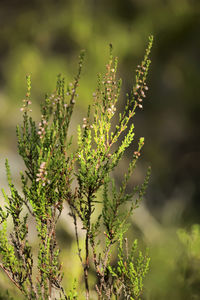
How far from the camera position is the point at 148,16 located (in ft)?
7.98

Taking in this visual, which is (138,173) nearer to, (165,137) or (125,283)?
(165,137)

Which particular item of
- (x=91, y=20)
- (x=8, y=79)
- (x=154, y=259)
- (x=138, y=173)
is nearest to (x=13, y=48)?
(x=8, y=79)

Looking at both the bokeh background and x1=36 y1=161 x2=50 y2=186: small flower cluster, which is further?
the bokeh background

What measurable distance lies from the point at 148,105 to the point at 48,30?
34.5 inches

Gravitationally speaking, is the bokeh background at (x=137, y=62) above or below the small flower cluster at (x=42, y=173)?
above

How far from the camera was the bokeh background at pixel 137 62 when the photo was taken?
2.35 meters

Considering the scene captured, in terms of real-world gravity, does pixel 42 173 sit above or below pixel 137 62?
below

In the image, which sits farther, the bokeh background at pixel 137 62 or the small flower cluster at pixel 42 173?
the bokeh background at pixel 137 62

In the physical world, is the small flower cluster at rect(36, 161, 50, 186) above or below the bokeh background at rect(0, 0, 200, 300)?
below

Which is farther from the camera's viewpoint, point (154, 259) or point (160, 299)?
point (154, 259)

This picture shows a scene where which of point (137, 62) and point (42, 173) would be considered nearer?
point (42, 173)

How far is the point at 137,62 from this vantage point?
2.40 metres

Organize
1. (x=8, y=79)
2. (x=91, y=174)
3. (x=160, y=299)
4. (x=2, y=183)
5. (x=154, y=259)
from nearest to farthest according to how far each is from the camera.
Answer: (x=91, y=174) → (x=160, y=299) → (x=154, y=259) → (x=2, y=183) → (x=8, y=79)

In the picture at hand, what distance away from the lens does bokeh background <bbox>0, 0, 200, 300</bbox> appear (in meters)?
2.35
